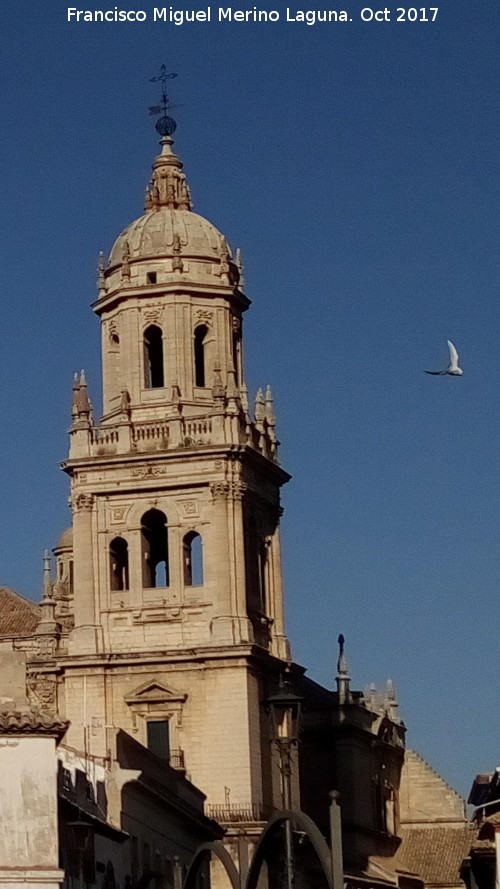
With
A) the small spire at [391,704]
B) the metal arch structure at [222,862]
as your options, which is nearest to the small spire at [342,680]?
the small spire at [391,704]

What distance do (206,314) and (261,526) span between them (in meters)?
7.15

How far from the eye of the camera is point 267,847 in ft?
113

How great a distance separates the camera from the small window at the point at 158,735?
8125 centimetres

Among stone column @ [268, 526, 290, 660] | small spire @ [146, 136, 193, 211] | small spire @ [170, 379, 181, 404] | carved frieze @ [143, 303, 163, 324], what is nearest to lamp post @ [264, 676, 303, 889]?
small spire @ [170, 379, 181, 404]

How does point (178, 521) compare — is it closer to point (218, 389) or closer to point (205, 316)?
point (218, 389)

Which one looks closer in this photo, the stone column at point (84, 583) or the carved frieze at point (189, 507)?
the stone column at point (84, 583)

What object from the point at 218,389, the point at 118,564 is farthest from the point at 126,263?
the point at 118,564

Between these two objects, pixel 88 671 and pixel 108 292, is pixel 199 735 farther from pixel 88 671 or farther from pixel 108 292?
pixel 108 292

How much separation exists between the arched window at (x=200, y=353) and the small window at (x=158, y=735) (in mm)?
11418

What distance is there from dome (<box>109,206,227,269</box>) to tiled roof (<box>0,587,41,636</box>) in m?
13.8

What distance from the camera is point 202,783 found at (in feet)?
263

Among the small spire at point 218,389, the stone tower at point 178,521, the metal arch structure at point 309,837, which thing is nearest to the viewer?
the metal arch structure at point 309,837

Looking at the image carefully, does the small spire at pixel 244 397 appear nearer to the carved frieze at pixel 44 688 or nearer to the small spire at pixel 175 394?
the small spire at pixel 175 394

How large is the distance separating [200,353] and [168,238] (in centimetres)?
396
